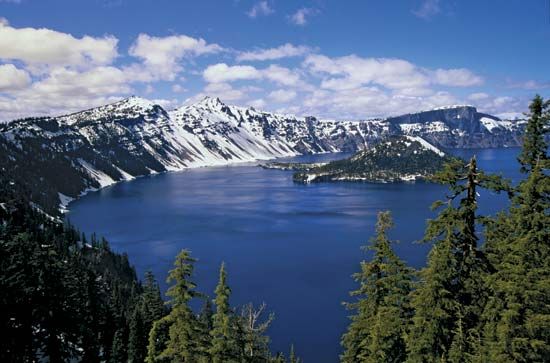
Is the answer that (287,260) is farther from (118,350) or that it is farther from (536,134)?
(536,134)

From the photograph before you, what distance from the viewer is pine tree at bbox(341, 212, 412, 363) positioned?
926 inches

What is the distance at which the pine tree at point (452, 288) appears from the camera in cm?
2020

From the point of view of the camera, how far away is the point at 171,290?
2466cm

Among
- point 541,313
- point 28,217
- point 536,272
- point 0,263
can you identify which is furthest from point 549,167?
point 28,217

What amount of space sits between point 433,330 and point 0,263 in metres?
38.8

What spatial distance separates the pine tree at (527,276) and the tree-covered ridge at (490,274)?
4 centimetres

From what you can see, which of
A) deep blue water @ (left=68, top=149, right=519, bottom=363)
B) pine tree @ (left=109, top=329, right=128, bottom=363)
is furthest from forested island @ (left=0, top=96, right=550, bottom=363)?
deep blue water @ (left=68, top=149, right=519, bottom=363)

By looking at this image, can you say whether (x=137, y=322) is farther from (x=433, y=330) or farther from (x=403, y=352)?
(x=433, y=330)

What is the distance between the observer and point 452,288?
21.2 meters

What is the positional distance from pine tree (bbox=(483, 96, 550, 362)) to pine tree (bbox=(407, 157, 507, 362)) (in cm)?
84

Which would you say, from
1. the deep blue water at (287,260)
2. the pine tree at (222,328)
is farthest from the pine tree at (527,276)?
the deep blue water at (287,260)

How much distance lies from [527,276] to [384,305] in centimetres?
820

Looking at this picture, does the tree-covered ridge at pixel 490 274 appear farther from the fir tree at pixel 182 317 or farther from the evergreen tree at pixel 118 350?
the evergreen tree at pixel 118 350

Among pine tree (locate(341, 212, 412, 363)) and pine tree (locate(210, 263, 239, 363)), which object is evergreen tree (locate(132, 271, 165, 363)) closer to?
pine tree (locate(210, 263, 239, 363))
